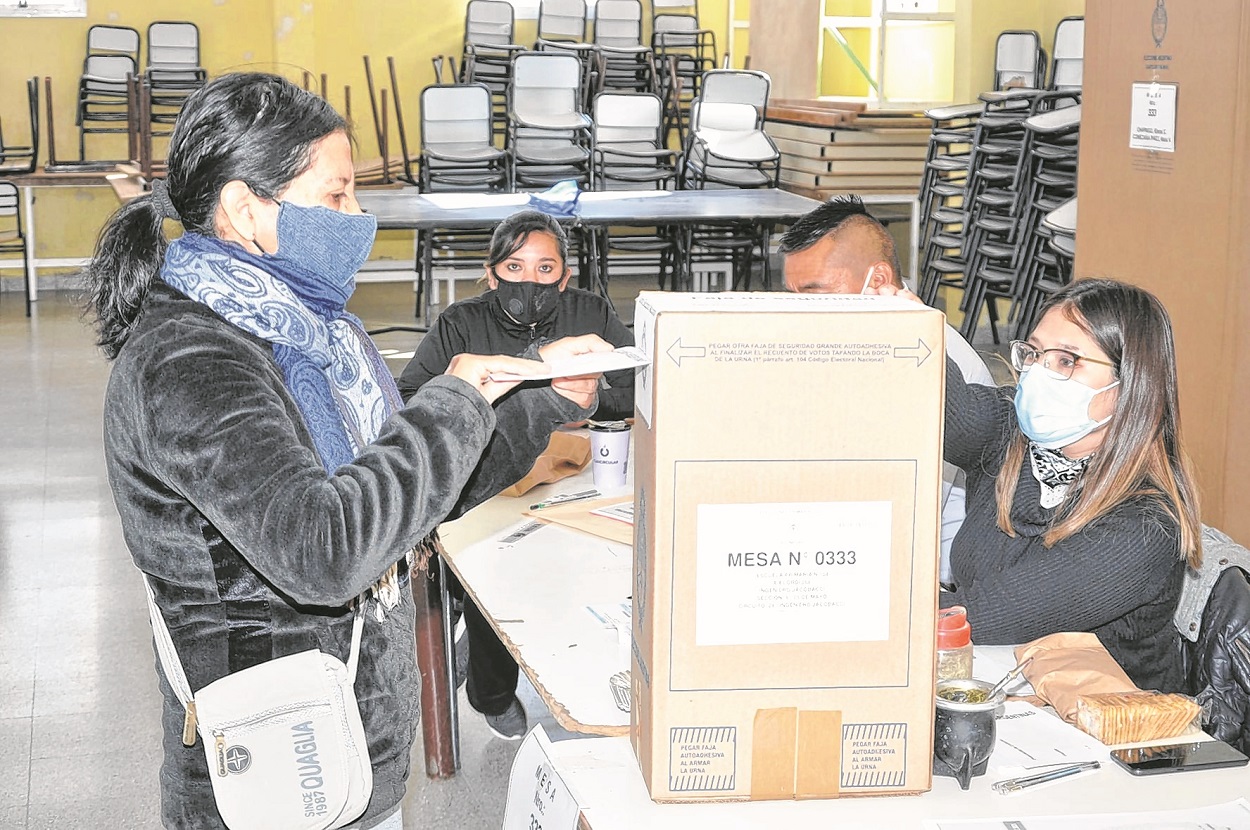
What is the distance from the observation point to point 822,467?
1286 mm

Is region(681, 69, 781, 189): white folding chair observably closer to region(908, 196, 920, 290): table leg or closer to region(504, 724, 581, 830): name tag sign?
region(908, 196, 920, 290): table leg

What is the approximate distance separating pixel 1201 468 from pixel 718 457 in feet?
10.1

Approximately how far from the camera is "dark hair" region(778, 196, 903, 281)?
2.97 meters

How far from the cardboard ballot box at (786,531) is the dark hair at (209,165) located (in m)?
0.46

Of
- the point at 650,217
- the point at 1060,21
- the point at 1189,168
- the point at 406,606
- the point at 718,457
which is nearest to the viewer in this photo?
the point at 718,457

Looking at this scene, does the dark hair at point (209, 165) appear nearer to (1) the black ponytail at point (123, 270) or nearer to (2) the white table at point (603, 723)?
(1) the black ponytail at point (123, 270)

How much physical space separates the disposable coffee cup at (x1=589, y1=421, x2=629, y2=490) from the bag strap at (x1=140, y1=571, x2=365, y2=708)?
4.02 feet

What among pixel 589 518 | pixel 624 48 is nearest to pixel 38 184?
pixel 624 48

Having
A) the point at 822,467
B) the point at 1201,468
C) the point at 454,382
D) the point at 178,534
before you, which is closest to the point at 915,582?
the point at 822,467

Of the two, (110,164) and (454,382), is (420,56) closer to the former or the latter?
(110,164)

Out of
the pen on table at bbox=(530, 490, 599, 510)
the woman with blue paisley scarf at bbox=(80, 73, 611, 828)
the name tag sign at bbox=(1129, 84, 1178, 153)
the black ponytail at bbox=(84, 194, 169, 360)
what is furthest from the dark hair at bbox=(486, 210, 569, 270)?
the black ponytail at bbox=(84, 194, 169, 360)

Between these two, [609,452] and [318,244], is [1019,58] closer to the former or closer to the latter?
[609,452]

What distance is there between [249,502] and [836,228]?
1.91 m

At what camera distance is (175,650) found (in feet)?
4.90
